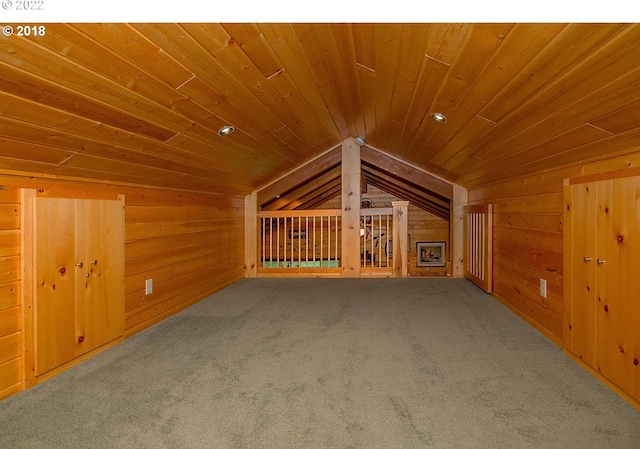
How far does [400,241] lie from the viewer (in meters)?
5.20

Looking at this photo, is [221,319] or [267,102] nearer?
[267,102]

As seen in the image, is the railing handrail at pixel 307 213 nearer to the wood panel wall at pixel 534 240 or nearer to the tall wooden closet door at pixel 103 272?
the wood panel wall at pixel 534 240

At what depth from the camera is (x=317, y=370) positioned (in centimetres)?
212

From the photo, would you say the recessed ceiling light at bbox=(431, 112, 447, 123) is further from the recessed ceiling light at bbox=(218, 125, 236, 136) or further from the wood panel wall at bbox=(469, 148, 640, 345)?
the recessed ceiling light at bbox=(218, 125, 236, 136)

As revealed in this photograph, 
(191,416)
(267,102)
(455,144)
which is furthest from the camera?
(455,144)

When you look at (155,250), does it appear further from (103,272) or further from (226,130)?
(226,130)

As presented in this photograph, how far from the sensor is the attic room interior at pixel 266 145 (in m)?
1.36

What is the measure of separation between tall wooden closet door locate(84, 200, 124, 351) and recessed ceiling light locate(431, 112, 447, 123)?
2.43 m

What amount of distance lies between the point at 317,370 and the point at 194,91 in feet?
5.75

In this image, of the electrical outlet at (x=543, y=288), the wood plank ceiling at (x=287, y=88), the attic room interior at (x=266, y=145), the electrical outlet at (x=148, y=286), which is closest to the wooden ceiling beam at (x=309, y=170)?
the attic room interior at (x=266, y=145)
